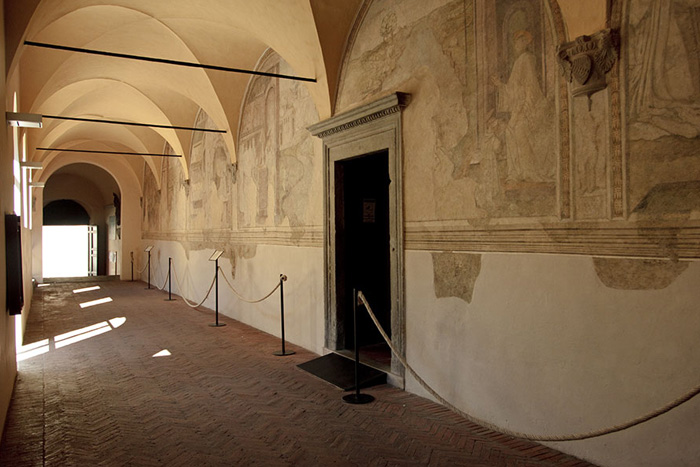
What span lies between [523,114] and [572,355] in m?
2.16

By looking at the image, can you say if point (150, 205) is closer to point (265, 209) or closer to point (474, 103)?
point (265, 209)

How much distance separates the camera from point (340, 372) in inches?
269

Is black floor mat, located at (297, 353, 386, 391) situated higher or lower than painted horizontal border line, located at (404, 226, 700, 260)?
lower

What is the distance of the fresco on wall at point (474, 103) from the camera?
456 cm

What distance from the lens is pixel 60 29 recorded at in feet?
29.9

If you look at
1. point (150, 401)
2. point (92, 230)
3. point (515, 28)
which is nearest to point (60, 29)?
point (150, 401)

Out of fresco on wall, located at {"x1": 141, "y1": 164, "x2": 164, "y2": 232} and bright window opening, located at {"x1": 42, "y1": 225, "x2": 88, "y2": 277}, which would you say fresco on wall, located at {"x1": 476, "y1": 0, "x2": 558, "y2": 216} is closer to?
fresco on wall, located at {"x1": 141, "y1": 164, "x2": 164, "y2": 232}

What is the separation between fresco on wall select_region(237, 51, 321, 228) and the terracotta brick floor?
2.59 meters

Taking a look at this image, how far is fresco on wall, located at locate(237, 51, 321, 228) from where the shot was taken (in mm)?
8750

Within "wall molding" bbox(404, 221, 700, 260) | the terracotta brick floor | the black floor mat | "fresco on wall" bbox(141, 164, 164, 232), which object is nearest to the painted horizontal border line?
"wall molding" bbox(404, 221, 700, 260)

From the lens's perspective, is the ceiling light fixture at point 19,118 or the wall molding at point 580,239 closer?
the wall molding at point 580,239

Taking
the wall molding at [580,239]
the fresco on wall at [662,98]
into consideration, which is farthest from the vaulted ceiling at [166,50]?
the fresco on wall at [662,98]

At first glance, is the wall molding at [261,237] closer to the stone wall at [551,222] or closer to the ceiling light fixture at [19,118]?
the stone wall at [551,222]

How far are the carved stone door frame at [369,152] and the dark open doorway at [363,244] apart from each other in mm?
129
